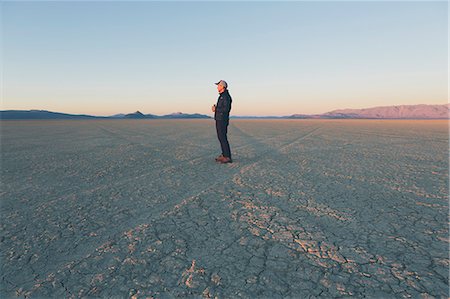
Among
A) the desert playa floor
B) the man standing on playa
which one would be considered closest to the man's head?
the man standing on playa

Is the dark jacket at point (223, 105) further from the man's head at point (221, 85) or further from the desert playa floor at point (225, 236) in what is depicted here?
the desert playa floor at point (225, 236)

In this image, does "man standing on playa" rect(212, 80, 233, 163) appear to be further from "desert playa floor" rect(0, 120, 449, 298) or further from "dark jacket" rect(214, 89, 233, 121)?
"desert playa floor" rect(0, 120, 449, 298)

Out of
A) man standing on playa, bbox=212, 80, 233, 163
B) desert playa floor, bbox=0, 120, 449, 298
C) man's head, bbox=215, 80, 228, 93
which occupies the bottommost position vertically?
desert playa floor, bbox=0, 120, 449, 298

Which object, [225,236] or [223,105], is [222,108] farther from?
[225,236]

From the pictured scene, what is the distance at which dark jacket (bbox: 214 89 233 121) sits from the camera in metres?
5.73

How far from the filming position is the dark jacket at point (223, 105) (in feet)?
18.8

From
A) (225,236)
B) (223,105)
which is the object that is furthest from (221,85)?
(225,236)

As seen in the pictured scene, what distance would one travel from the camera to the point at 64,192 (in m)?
3.94

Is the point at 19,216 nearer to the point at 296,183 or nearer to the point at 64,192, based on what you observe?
the point at 64,192

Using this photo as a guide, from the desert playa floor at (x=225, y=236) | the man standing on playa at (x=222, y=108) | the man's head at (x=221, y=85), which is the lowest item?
the desert playa floor at (x=225, y=236)

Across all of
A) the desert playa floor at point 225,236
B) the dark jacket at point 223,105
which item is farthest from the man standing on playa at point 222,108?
the desert playa floor at point 225,236

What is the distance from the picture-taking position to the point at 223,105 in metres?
5.75

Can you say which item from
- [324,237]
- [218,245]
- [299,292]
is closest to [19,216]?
[218,245]

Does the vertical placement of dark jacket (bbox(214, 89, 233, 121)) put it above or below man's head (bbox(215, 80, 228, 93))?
below
